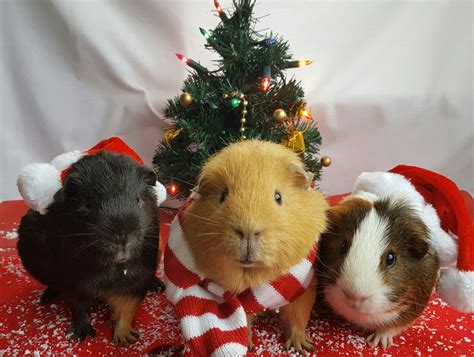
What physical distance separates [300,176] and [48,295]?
94 cm

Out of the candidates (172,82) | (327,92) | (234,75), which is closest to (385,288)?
(234,75)

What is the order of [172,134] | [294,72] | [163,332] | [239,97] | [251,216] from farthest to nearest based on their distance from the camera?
[294,72] < [172,134] < [239,97] < [163,332] < [251,216]

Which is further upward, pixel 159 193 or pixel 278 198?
pixel 278 198

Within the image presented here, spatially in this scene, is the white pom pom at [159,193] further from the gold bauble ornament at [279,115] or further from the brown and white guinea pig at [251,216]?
the gold bauble ornament at [279,115]

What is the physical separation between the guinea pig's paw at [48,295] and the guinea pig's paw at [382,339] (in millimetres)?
994

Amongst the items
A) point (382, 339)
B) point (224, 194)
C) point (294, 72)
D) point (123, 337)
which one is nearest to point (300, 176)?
point (224, 194)

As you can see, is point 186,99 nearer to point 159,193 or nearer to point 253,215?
point 159,193

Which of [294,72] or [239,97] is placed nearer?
[239,97]

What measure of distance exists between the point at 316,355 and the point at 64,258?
0.72 meters

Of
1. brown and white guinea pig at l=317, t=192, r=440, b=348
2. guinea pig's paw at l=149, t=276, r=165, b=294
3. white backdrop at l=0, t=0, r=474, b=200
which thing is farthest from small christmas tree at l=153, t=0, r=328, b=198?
brown and white guinea pig at l=317, t=192, r=440, b=348

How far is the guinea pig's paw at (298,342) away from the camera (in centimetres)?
127

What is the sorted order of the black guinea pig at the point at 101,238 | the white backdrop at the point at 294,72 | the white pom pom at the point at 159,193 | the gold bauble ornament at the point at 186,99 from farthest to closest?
1. the white backdrop at the point at 294,72
2. the gold bauble ornament at the point at 186,99
3. the white pom pom at the point at 159,193
4. the black guinea pig at the point at 101,238

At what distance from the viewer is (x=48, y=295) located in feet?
4.94

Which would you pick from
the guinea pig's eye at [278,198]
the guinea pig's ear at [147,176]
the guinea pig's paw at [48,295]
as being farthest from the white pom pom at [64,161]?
the guinea pig's eye at [278,198]
